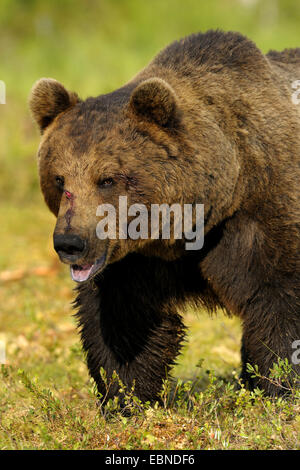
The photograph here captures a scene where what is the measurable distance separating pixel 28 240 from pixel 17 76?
6.61 metres

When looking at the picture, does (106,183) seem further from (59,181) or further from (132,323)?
(132,323)

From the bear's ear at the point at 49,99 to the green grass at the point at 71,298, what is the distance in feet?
4.59

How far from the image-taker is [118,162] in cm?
344

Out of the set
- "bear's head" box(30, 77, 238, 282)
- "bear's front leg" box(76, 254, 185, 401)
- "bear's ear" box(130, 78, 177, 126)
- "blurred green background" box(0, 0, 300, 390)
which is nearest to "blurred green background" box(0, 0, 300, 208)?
"blurred green background" box(0, 0, 300, 390)

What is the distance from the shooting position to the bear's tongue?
11.3 feet

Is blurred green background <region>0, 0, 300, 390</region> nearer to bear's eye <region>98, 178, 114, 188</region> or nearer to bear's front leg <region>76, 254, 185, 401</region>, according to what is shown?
bear's front leg <region>76, 254, 185, 401</region>

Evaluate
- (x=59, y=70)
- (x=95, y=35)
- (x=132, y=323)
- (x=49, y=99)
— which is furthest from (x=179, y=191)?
(x=95, y=35)

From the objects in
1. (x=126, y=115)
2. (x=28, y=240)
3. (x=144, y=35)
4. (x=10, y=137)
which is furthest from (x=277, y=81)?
(x=144, y=35)

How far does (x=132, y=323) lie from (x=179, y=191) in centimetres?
98

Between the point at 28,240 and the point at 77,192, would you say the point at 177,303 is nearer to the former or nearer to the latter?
the point at 77,192

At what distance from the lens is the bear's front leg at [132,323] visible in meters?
4.06

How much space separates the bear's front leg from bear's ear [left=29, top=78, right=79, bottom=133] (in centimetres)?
90

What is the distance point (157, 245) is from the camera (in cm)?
Result: 378

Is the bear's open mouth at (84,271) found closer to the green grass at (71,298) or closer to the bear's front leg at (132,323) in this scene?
the bear's front leg at (132,323)
